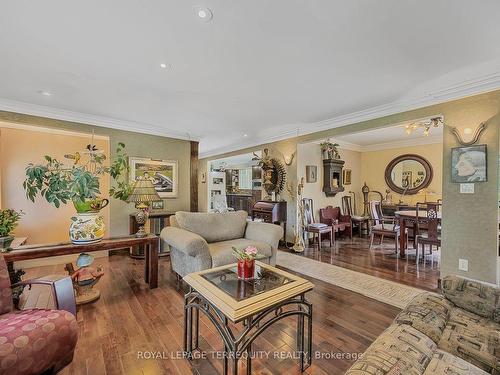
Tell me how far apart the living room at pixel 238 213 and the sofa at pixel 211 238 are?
1.0 inches

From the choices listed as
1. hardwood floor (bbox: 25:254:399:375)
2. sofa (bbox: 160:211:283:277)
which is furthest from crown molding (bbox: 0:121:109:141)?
hardwood floor (bbox: 25:254:399:375)

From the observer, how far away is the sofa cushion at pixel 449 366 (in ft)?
3.20

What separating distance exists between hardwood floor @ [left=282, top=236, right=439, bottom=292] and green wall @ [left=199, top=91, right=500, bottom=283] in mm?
432

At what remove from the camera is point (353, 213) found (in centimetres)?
670

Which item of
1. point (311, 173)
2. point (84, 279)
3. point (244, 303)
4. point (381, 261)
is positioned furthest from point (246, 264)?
point (311, 173)

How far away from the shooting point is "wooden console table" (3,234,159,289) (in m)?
2.13

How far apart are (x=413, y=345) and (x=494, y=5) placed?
224cm

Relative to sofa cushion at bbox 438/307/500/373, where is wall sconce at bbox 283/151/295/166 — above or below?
above

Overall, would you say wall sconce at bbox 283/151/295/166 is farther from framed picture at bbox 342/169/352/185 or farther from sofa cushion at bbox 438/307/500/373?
sofa cushion at bbox 438/307/500/373

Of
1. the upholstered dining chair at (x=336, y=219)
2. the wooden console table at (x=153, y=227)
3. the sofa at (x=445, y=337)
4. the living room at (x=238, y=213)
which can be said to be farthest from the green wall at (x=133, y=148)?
the sofa at (x=445, y=337)

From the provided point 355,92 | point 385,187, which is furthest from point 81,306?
point 385,187

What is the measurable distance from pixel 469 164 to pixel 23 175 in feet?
20.6

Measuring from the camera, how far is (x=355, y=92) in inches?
118

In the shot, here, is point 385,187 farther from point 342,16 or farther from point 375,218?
point 342,16
